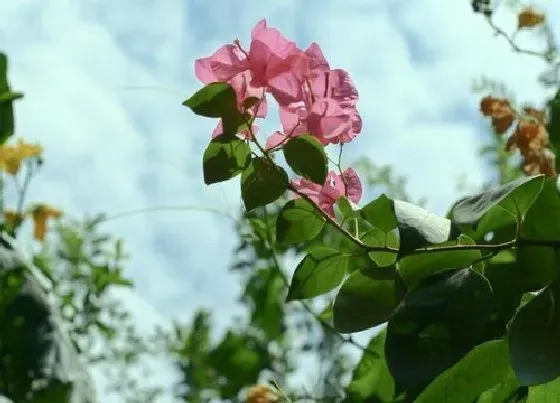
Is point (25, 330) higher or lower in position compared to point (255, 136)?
lower

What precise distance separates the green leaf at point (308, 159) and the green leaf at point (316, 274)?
5 cm

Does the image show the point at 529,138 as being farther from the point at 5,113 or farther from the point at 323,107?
the point at 5,113

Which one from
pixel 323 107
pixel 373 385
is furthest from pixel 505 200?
pixel 373 385

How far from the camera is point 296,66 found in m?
0.59

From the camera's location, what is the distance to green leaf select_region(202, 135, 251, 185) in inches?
22.3

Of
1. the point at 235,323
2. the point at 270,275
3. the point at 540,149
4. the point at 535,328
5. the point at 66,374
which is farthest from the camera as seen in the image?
the point at 235,323

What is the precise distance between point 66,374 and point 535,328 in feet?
3.48

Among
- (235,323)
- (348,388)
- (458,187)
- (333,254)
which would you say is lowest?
(235,323)

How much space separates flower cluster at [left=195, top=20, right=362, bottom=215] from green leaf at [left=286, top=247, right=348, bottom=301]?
30mm

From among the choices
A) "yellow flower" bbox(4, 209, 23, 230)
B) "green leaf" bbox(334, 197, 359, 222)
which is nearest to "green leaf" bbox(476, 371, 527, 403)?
"green leaf" bbox(334, 197, 359, 222)

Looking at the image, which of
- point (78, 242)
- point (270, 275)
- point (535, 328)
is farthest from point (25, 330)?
point (78, 242)

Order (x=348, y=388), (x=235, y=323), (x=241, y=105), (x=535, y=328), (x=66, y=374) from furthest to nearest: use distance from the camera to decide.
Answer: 1. (x=235, y=323)
2. (x=66, y=374)
3. (x=348, y=388)
4. (x=241, y=105)
5. (x=535, y=328)

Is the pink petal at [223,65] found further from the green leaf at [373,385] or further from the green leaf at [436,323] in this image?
the green leaf at [373,385]

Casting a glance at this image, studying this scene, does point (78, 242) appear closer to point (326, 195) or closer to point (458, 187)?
point (458, 187)
